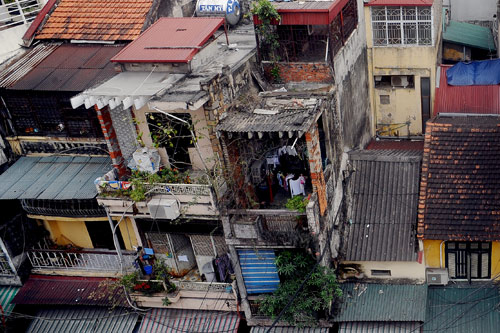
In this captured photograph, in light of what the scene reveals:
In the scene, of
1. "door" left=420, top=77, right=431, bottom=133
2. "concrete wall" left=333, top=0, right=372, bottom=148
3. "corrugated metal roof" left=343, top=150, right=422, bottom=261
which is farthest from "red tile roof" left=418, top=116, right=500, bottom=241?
"door" left=420, top=77, right=431, bottom=133

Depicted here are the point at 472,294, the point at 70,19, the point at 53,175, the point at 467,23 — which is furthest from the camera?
the point at 467,23

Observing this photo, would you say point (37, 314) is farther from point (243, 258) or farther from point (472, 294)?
point (472, 294)

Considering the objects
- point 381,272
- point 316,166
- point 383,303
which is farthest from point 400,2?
point 383,303

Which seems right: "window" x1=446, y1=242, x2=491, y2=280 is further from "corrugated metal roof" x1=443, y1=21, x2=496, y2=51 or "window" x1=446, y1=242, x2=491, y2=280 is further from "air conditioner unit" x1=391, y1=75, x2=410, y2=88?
"corrugated metal roof" x1=443, y1=21, x2=496, y2=51

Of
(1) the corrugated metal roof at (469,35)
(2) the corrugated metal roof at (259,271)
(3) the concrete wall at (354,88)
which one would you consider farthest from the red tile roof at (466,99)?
(2) the corrugated metal roof at (259,271)

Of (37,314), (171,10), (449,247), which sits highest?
(171,10)

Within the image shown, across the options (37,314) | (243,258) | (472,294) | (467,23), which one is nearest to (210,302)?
(243,258)
